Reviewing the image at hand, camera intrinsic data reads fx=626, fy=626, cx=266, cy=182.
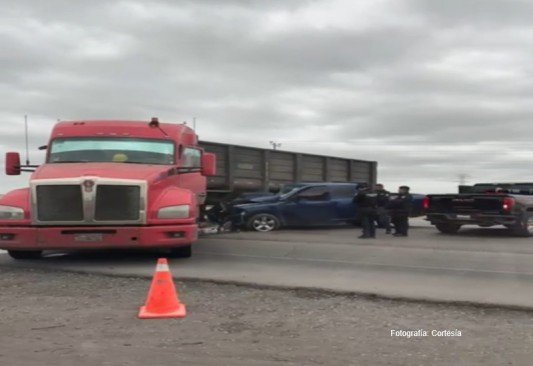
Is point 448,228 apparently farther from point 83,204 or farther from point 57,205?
point 57,205

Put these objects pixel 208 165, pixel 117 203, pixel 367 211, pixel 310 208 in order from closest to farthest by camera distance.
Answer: pixel 117 203, pixel 208 165, pixel 367 211, pixel 310 208

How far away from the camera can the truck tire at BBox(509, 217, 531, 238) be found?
52.8 feet

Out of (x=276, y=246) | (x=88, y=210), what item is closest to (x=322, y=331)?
(x=88, y=210)

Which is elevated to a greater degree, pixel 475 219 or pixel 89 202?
pixel 89 202

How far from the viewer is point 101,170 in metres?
10.3

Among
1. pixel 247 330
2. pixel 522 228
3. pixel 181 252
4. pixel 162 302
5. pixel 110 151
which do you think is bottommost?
pixel 247 330

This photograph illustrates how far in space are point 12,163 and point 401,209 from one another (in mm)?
9472

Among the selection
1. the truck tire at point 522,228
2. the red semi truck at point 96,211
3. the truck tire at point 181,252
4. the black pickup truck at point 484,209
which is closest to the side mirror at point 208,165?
the red semi truck at point 96,211

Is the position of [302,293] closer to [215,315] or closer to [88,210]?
[215,315]

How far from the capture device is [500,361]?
518 centimetres

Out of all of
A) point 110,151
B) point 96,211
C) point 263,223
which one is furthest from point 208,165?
point 263,223

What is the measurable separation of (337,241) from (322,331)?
8282mm

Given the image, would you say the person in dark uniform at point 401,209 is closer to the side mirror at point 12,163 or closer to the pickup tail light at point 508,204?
the pickup tail light at point 508,204

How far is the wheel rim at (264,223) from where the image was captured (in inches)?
679
